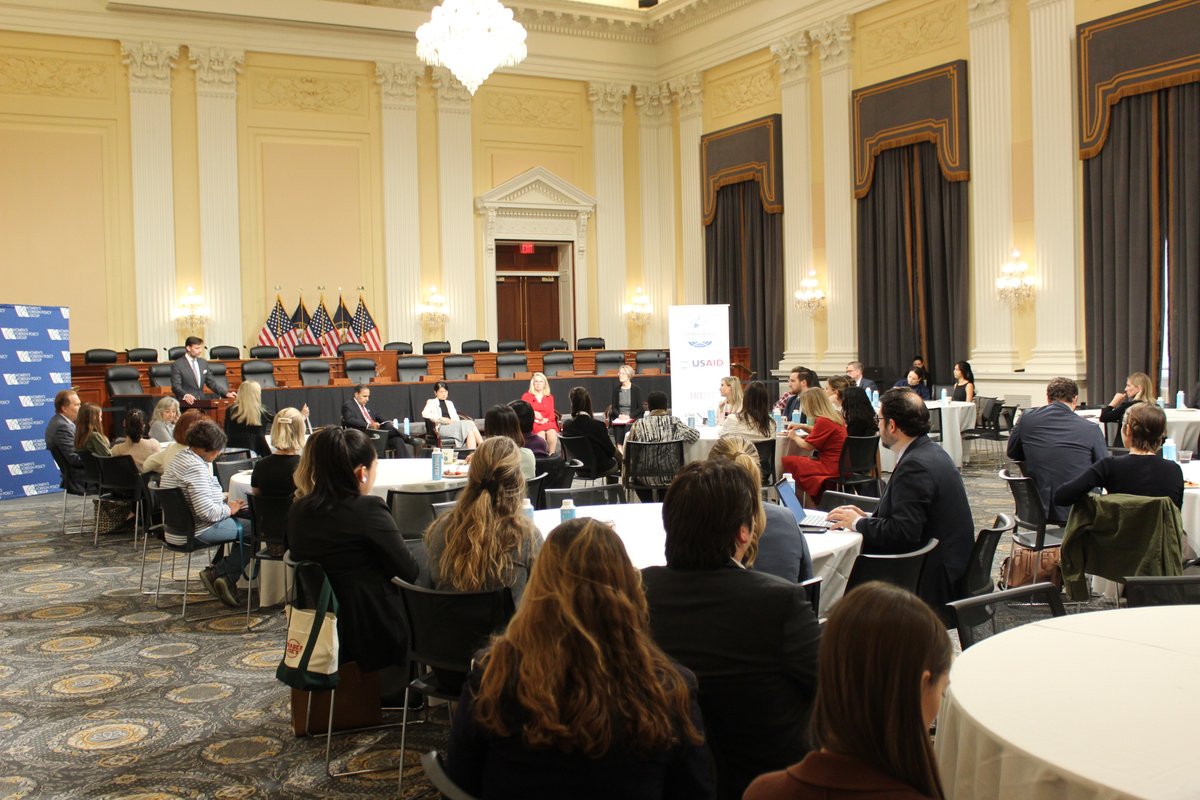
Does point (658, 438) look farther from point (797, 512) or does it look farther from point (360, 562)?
point (360, 562)

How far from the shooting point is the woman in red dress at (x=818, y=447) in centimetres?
746

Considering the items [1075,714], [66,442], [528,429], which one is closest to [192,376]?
[66,442]

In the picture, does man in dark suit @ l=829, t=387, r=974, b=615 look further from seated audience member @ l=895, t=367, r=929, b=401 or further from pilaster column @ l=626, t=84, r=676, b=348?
pilaster column @ l=626, t=84, r=676, b=348

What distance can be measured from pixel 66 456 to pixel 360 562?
255 inches

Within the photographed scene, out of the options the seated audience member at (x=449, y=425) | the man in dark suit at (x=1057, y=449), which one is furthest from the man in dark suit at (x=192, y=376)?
the man in dark suit at (x=1057, y=449)

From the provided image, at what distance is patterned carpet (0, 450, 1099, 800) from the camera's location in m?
3.99

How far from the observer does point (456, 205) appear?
1852 cm

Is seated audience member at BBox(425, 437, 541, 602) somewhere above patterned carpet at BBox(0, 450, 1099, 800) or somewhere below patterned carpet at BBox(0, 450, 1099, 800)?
above

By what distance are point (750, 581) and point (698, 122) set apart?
677 inches

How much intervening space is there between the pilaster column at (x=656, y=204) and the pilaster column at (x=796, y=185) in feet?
10.6

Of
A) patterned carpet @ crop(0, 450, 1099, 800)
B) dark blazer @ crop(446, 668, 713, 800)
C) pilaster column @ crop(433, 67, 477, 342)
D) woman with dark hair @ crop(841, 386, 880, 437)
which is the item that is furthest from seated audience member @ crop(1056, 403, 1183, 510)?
pilaster column @ crop(433, 67, 477, 342)

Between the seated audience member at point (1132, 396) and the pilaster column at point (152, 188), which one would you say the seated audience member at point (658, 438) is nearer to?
the seated audience member at point (1132, 396)

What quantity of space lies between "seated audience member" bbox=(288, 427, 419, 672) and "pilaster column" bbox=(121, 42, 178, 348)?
1363cm

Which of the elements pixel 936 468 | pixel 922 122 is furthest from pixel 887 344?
pixel 936 468
